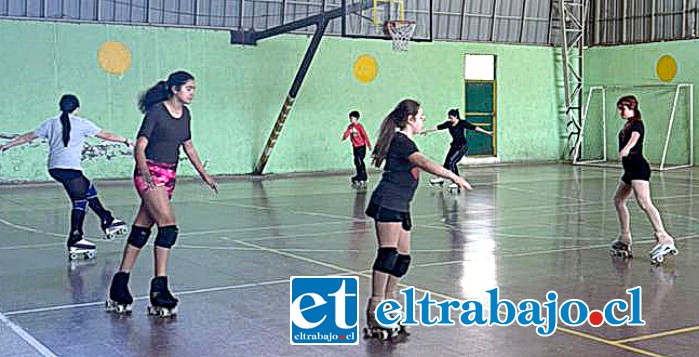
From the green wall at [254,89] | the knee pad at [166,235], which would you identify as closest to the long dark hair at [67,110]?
the knee pad at [166,235]

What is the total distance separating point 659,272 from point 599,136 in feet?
75.6

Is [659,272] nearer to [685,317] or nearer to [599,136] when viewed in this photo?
[685,317]

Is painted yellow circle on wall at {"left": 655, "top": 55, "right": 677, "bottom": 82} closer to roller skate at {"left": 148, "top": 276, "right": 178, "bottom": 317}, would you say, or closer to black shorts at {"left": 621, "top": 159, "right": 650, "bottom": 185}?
black shorts at {"left": 621, "top": 159, "right": 650, "bottom": 185}

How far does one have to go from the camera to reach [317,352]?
22.8 ft

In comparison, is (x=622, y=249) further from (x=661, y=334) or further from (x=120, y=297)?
(x=120, y=297)

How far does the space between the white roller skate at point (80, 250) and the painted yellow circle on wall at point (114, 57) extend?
46.4ft

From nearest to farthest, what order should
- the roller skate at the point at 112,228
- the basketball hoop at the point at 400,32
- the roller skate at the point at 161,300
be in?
the roller skate at the point at 161,300 → the roller skate at the point at 112,228 → the basketball hoop at the point at 400,32

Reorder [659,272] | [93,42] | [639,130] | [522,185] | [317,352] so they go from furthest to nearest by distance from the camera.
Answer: [93,42] < [522,185] < [639,130] < [659,272] < [317,352]

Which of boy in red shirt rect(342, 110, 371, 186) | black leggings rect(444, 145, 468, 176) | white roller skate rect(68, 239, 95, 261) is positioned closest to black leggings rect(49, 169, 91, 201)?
white roller skate rect(68, 239, 95, 261)

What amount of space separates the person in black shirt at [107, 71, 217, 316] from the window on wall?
23.7m

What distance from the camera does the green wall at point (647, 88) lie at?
2939 cm

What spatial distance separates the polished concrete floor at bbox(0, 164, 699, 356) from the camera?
7164 mm

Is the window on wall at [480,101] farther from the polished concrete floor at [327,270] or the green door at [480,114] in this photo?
the polished concrete floor at [327,270]

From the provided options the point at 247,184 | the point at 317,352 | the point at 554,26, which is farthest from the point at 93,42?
the point at 317,352
